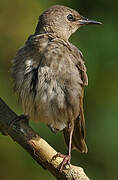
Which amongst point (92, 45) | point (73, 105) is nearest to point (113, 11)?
point (92, 45)

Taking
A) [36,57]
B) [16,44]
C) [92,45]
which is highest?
[36,57]

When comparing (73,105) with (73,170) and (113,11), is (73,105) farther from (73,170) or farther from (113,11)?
(113,11)

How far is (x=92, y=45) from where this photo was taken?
749cm

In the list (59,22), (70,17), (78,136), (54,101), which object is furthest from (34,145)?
(70,17)

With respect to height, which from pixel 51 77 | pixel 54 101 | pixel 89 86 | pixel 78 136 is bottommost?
pixel 89 86

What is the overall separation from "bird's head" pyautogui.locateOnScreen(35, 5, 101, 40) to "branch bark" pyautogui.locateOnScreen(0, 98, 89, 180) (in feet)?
3.92

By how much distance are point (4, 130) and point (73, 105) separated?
93 cm

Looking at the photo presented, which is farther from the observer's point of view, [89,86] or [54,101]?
[89,86]

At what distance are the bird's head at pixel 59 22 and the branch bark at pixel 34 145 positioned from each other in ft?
3.92

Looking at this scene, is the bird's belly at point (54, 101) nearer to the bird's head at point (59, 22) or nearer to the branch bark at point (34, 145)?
the branch bark at point (34, 145)

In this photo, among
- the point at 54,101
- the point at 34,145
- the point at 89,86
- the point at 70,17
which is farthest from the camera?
the point at 89,86

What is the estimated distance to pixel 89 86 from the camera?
24.0ft

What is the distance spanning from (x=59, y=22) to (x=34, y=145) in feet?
5.08

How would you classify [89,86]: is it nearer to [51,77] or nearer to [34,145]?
[51,77]
